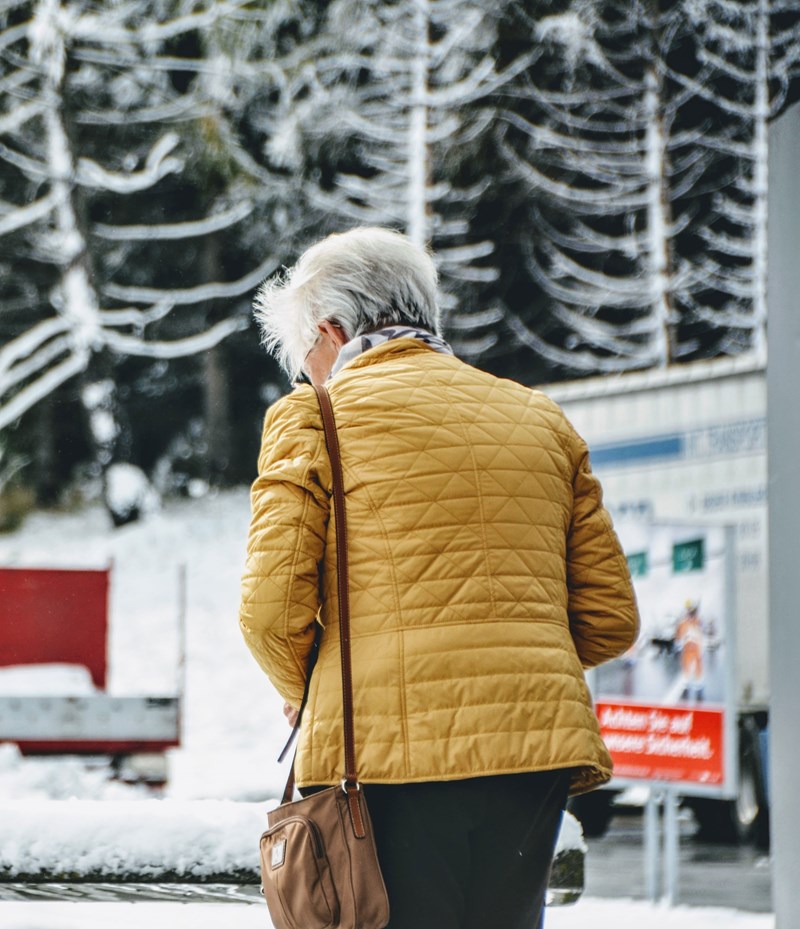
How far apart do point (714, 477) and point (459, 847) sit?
8229 millimetres

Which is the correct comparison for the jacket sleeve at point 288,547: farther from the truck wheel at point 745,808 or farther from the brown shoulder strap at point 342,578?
the truck wheel at point 745,808

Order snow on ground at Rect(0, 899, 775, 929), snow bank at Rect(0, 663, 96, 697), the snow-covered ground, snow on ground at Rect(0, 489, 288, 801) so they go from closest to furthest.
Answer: snow on ground at Rect(0, 899, 775, 929), the snow-covered ground, snow bank at Rect(0, 663, 96, 697), snow on ground at Rect(0, 489, 288, 801)

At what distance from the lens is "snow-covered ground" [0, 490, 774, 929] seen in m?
4.12

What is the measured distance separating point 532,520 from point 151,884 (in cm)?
169

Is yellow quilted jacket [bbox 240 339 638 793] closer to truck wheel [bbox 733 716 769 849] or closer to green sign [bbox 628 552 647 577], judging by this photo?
green sign [bbox 628 552 647 577]

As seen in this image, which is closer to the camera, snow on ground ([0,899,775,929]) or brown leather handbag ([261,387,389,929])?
brown leather handbag ([261,387,389,929])

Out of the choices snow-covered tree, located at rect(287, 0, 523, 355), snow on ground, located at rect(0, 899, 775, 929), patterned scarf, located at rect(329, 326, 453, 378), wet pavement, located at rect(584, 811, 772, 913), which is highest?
snow-covered tree, located at rect(287, 0, 523, 355)

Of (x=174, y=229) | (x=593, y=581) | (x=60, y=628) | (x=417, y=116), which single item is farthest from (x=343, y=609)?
(x=174, y=229)

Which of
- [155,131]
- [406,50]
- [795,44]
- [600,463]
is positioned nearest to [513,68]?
[406,50]

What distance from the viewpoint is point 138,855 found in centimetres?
344

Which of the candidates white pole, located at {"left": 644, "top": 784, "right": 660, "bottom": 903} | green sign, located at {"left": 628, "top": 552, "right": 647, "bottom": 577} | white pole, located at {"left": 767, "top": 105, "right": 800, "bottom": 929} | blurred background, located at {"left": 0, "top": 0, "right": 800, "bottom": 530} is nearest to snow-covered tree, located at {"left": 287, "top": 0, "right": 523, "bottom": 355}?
blurred background, located at {"left": 0, "top": 0, "right": 800, "bottom": 530}

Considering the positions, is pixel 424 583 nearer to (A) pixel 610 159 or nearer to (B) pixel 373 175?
(A) pixel 610 159

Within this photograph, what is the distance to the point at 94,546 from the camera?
2052cm

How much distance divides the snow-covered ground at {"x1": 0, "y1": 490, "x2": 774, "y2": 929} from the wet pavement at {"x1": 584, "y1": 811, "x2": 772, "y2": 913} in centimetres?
61
